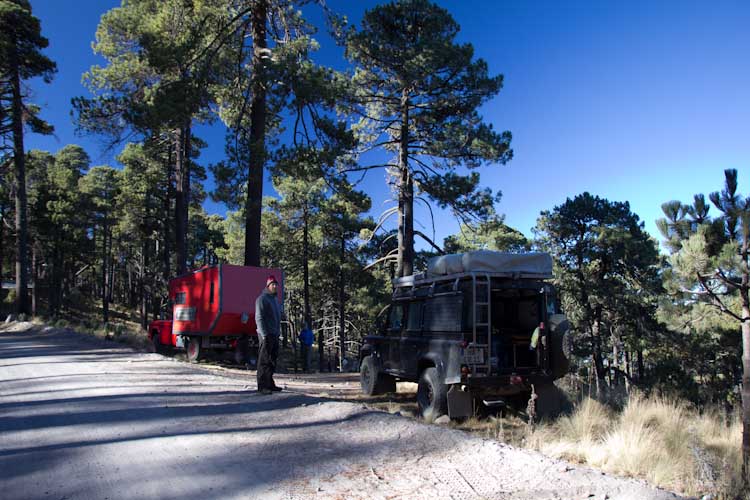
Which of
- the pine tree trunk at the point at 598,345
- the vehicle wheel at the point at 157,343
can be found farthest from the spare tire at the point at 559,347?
the pine tree trunk at the point at 598,345

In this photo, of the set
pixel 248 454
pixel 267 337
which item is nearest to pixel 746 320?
pixel 267 337

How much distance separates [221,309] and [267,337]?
24.4 ft

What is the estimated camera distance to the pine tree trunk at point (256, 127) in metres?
14.7

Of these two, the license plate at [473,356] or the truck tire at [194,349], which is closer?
the license plate at [473,356]

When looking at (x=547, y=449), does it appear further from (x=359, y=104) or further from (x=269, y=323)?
(x=359, y=104)

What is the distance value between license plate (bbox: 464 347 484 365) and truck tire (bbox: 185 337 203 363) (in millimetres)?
11138

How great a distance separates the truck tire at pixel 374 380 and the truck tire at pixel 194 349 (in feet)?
25.2

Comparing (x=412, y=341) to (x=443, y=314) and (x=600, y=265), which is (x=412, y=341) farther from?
(x=600, y=265)

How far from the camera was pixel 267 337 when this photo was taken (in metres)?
7.84

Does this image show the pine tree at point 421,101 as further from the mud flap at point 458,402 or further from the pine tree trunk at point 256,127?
the mud flap at point 458,402

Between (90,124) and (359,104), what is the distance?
29.1 ft

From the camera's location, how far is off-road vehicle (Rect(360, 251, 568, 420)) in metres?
7.41

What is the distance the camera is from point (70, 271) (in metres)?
61.0

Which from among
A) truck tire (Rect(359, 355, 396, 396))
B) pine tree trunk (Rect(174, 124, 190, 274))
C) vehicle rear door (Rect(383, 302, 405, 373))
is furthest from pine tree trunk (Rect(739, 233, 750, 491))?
pine tree trunk (Rect(174, 124, 190, 274))
